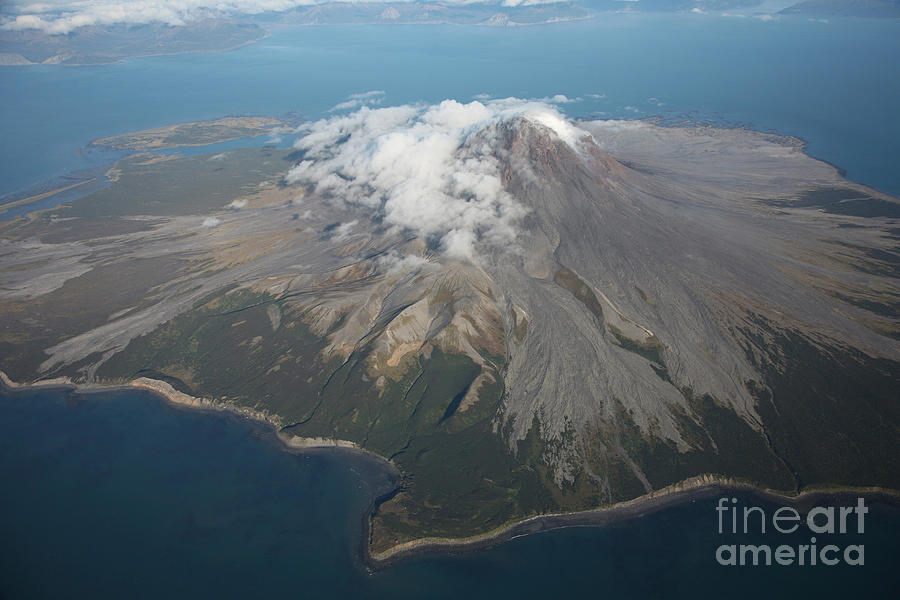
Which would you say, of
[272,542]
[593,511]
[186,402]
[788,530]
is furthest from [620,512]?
[186,402]

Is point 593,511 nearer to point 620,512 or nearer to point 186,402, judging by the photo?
point 620,512

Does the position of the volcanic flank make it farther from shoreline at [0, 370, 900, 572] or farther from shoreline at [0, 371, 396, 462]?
shoreline at [0, 371, 396, 462]

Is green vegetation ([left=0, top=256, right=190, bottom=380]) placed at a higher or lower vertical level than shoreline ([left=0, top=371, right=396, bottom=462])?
higher

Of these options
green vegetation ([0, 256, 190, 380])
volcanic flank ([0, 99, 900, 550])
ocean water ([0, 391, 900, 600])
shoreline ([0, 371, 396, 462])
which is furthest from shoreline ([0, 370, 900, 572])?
green vegetation ([0, 256, 190, 380])

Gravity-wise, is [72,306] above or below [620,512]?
above

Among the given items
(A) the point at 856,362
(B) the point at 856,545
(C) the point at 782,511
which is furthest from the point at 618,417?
(A) the point at 856,362

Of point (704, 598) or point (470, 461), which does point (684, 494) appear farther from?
point (470, 461)
